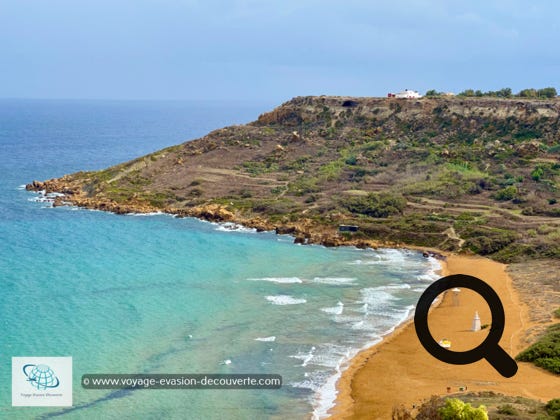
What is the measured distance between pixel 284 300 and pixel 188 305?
21.0ft

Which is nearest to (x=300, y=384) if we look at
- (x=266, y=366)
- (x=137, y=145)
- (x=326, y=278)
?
(x=266, y=366)

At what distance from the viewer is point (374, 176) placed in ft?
263

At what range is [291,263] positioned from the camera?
2121 inches

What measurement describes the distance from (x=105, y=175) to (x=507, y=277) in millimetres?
Result: 55016

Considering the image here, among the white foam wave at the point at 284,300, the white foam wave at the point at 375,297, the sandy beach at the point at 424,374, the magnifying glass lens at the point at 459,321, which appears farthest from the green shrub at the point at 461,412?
the white foam wave at the point at 284,300

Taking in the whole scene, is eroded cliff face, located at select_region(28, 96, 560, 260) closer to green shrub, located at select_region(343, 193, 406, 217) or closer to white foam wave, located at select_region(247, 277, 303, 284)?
green shrub, located at select_region(343, 193, 406, 217)

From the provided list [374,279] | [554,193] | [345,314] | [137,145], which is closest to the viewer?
[345,314]

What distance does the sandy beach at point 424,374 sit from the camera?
2914 cm

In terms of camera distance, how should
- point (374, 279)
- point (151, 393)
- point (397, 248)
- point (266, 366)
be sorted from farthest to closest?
point (397, 248) → point (374, 279) → point (266, 366) → point (151, 393)

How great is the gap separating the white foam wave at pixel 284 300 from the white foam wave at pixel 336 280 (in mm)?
4865

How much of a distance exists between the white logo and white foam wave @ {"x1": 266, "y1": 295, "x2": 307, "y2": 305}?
15.2 meters

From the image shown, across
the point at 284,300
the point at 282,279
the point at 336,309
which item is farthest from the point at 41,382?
the point at 282,279

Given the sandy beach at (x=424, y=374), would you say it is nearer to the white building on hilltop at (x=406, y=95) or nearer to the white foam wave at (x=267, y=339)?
the white foam wave at (x=267, y=339)

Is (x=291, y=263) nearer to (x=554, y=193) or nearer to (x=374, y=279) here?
(x=374, y=279)
